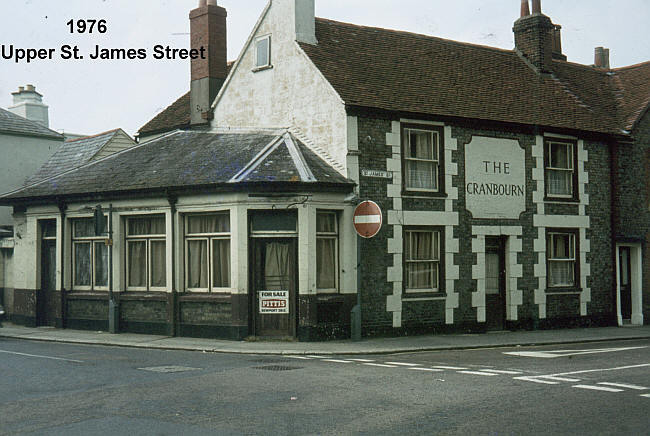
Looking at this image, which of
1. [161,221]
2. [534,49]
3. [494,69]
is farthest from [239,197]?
[534,49]

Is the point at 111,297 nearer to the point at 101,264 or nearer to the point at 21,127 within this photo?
the point at 101,264

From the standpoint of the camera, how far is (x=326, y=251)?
2012 cm

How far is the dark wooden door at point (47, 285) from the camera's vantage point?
24406 mm

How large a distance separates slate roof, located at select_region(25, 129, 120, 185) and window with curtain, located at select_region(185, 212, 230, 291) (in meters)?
9.34

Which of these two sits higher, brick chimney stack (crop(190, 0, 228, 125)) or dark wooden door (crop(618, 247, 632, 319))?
brick chimney stack (crop(190, 0, 228, 125))

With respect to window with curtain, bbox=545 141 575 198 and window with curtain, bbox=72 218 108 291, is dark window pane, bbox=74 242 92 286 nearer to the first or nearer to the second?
window with curtain, bbox=72 218 108 291

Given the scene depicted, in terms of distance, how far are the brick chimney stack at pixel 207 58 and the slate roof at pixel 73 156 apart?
5537 mm

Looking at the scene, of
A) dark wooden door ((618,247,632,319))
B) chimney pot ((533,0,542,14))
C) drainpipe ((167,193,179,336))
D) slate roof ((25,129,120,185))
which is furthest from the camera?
slate roof ((25,129,120,185))

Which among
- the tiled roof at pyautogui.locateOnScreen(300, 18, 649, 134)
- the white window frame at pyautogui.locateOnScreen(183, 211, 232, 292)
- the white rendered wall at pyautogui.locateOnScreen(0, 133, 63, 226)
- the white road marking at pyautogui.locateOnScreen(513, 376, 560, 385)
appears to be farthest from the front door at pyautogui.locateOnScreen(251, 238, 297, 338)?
the white rendered wall at pyautogui.locateOnScreen(0, 133, 63, 226)

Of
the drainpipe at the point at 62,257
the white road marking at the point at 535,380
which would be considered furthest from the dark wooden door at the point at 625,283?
the drainpipe at the point at 62,257

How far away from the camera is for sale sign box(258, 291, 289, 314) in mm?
19719

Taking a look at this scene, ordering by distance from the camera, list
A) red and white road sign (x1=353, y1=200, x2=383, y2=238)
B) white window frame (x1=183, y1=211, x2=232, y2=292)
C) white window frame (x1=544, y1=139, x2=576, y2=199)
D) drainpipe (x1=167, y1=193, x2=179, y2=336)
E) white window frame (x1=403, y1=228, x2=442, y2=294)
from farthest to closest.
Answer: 1. white window frame (x1=544, y1=139, x2=576, y2=199)
2. white window frame (x1=403, y1=228, x2=442, y2=294)
3. drainpipe (x1=167, y1=193, x2=179, y2=336)
4. white window frame (x1=183, y1=211, x2=232, y2=292)
5. red and white road sign (x1=353, y1=200, x2=383, y2=238)

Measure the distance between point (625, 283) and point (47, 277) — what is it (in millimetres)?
18088

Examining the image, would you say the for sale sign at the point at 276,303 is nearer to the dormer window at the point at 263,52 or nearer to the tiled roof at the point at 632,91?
the dormer window at the point at 263,52
